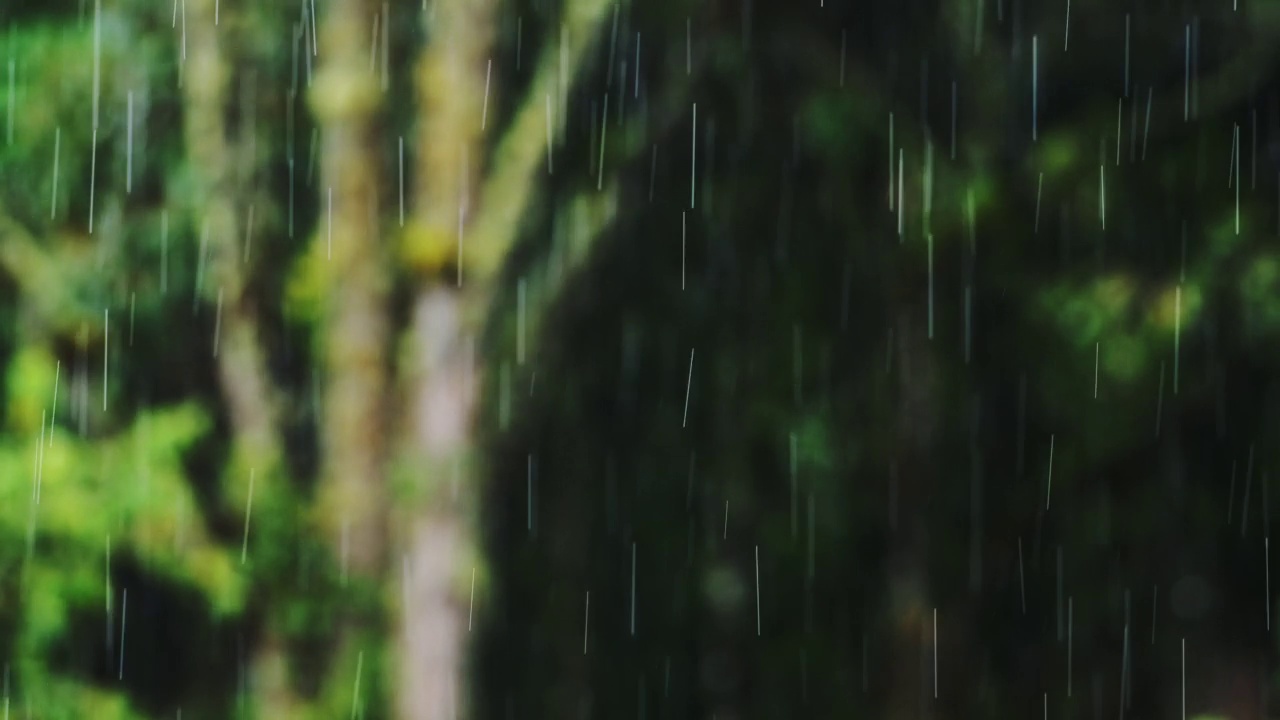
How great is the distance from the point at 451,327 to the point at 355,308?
0.43m

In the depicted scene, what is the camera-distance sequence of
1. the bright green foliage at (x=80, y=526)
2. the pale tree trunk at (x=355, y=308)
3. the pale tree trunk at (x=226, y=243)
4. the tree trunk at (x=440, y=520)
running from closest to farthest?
the tree trunk at (x=440, y=520), the pale tree trunk at (x=355, y=308), the bright green foliage at (x=80, y=526), the pale tree trunk at (x=226, y=243)

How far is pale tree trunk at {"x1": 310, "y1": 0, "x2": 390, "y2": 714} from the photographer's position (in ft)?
15.8

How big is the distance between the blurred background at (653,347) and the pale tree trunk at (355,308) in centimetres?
1

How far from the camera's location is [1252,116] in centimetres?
526

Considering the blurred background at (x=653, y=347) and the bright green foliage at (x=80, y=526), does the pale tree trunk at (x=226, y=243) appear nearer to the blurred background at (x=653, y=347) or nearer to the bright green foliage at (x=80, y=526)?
the blurred background at (x=653, y=347)

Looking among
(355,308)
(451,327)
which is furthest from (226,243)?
(451,327)

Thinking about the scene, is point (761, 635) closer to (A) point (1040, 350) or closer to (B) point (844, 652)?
(B) point (844, 652)

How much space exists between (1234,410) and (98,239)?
15.3 feet

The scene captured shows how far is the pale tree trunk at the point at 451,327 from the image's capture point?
15.2 ft

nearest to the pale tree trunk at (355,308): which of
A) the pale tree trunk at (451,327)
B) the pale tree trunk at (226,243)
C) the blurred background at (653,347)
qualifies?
the blurred background at (653,347)

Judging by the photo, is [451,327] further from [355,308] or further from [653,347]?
[653,347]

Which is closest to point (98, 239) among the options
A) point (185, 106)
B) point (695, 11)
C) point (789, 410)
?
point (185, 106)

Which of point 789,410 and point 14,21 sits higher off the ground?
point 14,21

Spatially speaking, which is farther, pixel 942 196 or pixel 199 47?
pixel 199 47
